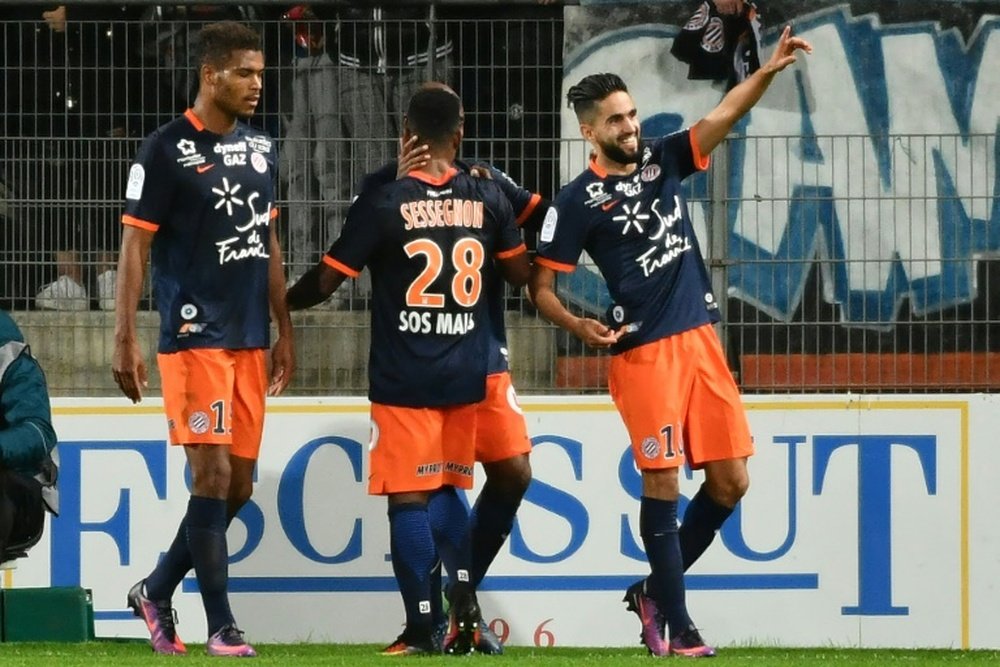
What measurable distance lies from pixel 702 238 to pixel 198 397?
3.51 meters

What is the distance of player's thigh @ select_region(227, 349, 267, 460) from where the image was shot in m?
7.49

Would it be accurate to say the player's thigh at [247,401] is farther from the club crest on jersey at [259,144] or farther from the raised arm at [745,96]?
the raised arm at [745,96]

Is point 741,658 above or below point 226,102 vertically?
below

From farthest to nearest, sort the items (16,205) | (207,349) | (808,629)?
1. (16,205)
2. (808,629)
3. (207,349)

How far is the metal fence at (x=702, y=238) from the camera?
32.1ft

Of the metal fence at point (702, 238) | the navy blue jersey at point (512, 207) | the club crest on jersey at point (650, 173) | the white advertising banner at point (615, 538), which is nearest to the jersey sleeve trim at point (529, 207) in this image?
the navy blue jersey at point (512, 207)

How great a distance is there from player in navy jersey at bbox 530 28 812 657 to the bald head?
1.56 ft

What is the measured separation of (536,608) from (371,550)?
2.58 feet

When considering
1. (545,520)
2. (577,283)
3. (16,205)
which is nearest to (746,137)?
(577,283)

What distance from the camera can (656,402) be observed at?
7492 mm

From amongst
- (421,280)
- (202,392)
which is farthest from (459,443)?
(202,392)

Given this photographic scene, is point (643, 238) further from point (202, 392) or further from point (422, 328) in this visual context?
point (202, 392)

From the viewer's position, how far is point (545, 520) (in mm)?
9250

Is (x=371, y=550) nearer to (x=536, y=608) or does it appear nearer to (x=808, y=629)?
(x=536, y=608)
